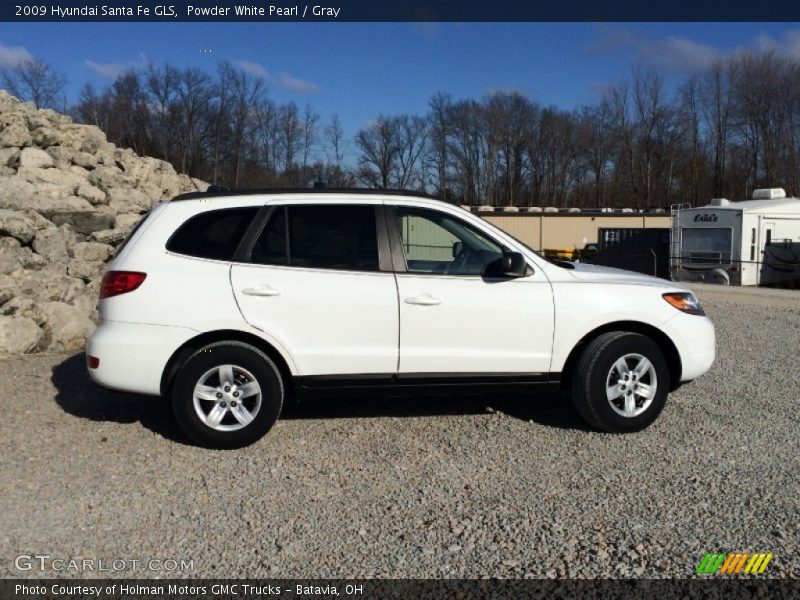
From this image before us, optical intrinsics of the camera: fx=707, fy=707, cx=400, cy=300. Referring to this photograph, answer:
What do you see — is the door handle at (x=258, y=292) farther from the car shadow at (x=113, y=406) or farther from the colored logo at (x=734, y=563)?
the colored logo at (x=734, y=563)

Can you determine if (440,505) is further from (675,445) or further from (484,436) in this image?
(675,445)

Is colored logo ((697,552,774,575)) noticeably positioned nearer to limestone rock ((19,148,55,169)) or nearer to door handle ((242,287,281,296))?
door handle ((242,287,281,296))

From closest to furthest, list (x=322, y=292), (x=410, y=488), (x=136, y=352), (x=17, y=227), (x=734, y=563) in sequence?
(x=734, y=563)
(x=410, y=488)
(x=136, y=352)
(x=322, y=292)
(x=17, y=227)

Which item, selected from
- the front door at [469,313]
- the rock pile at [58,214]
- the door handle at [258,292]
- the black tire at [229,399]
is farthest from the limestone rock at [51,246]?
the front door at [469,313]

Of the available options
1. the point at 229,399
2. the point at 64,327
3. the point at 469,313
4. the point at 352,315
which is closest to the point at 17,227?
the point at 64,327

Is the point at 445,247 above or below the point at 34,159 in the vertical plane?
below

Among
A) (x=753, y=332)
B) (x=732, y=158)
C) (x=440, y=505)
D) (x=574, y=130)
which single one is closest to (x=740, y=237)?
(x=753, y=332)

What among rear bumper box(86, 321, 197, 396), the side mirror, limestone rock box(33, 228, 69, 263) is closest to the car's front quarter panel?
the side mirror

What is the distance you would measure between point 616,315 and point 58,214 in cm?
1282

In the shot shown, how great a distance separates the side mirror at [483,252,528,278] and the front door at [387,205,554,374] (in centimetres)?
6

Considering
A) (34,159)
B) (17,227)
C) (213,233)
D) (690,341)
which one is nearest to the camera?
(213,233)

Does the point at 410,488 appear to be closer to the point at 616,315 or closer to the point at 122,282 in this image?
the point at 616,315

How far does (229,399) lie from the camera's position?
5008mm

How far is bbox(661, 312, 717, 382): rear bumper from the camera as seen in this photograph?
5434mm
